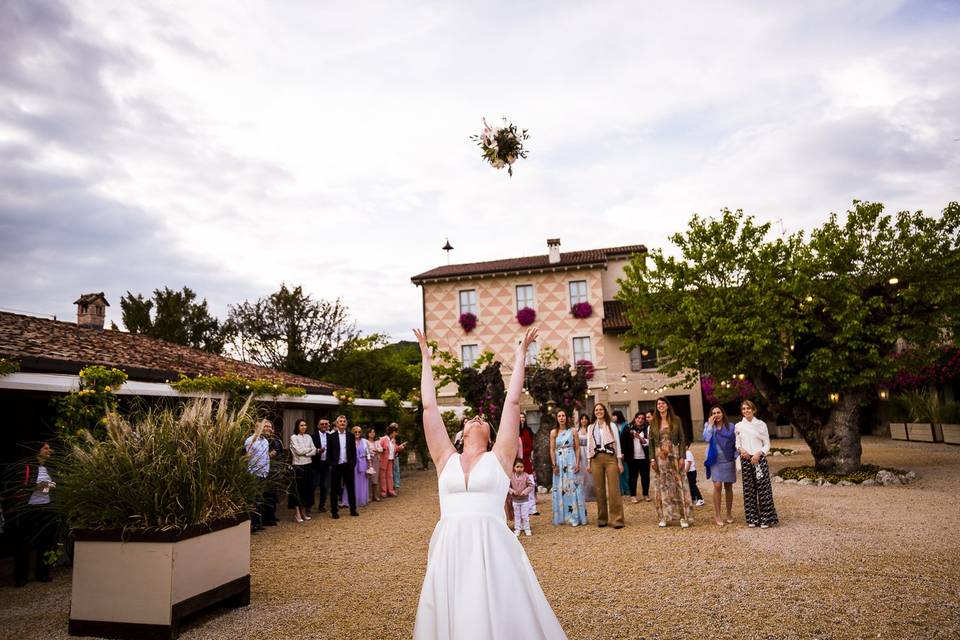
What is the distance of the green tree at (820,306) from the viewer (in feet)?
42.3

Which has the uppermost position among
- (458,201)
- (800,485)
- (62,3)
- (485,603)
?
(62,3)

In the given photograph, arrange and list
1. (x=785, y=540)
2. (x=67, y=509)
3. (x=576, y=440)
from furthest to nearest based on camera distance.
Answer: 1. (x=576, y=440)
2. (x=785, y=540)
3. (x=67, y=509)

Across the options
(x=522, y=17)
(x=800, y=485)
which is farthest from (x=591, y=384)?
(x=522, y=17)

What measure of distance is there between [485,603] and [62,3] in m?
8.64

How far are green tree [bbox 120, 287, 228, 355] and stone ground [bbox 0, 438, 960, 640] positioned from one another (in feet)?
94.2

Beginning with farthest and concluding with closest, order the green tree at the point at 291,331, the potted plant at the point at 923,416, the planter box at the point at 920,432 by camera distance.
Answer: the green tree at the point at 291,331 → the planter box at the point at 920,432 → the potted plant at the point at 923,416

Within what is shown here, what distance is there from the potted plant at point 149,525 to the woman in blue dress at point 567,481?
18.7 ft

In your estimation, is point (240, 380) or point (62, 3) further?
point (240, 380)

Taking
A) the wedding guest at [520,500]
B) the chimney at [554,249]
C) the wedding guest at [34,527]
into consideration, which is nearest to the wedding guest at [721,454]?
the wedding guest at [520,500]

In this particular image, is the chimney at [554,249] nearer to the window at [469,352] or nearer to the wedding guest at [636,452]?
the window at [469,352]

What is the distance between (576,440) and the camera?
32.1ft

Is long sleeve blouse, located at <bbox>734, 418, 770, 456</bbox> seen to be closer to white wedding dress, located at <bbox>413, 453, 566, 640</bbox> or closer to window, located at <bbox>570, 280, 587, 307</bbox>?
white wedding dress, located at <bbox>413, 453, 566, 640</bbox>

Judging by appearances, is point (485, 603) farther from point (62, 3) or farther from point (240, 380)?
point (240, 380)

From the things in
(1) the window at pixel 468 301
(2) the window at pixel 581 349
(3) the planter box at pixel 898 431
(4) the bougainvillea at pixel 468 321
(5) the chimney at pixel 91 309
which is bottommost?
(3) the planter box at pixel 898 431
